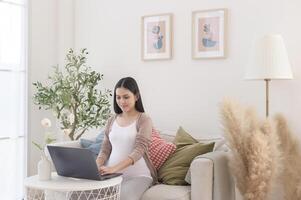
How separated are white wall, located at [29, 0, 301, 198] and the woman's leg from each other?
0.98m

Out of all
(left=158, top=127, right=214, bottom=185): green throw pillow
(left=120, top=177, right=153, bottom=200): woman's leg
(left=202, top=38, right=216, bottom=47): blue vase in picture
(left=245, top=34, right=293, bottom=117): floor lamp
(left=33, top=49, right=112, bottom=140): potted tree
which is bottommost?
(left=120, top=177, right=153, bottom=200): woman's leg

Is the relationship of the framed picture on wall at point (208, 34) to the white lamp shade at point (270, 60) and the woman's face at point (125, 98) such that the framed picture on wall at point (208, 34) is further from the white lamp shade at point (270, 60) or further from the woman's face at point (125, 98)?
the woman's face at point (125, 98)

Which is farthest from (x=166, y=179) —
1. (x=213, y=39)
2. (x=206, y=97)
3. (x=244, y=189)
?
(x=213, y=39)

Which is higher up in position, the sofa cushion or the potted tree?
the potted tree

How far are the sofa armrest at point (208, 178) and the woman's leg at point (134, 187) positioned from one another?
324mm

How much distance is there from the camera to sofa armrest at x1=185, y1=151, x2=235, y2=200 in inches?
121

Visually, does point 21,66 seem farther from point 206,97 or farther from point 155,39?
point 206,97

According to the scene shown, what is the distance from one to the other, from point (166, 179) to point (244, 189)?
0.59 meters

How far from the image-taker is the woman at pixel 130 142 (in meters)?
3.16

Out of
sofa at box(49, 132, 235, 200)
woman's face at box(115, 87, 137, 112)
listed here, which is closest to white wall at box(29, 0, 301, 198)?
sofa at box(49, 132, 235, 200)

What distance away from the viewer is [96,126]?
4402 mm

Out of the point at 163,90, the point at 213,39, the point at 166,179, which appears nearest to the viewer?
the point at 166,179

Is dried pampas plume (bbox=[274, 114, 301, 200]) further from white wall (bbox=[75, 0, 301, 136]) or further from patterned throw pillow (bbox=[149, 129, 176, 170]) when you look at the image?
patterned throw pillow (bbox=[149, 129, 176, 170])

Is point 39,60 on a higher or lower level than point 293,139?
higher
